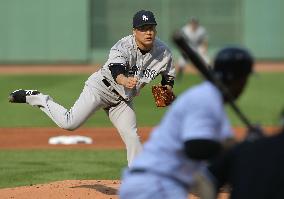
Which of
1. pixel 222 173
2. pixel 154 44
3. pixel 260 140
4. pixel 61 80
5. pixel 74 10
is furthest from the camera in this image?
pixel 74 10

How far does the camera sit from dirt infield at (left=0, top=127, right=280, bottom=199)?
30.3ft

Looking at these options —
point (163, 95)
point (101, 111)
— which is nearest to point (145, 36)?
point (163, 95)

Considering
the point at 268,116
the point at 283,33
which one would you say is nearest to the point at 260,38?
the point at 283,33

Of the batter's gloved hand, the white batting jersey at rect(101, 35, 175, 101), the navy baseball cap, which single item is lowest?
the white batting jersey at rect(101, 35, 175, 101)

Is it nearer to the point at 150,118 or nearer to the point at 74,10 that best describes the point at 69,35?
the point at 74,10

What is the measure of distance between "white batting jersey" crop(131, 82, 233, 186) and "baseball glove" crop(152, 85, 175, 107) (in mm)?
4272

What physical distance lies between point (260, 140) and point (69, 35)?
Result: 2996 cm

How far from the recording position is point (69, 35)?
33.8 meters

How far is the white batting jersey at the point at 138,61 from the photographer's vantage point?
29.8ft

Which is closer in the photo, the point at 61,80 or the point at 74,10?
the point at 61,80

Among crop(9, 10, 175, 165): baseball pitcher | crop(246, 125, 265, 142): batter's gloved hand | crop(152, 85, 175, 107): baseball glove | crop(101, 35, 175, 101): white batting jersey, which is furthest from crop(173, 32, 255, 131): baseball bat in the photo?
crop(101, 35, 175, 101): white batting jersey

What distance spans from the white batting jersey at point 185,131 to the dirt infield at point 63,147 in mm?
4493

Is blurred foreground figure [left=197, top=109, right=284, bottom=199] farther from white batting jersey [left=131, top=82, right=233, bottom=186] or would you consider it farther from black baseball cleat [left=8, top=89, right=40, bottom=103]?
black baseball cleat [left=8, top=89, right=40, bottom=103]

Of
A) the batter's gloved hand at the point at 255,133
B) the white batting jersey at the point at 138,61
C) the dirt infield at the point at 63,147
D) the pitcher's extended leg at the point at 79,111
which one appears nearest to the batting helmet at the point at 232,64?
the batter's gloved hand at the point at 255,133
